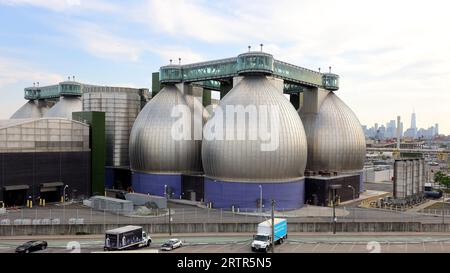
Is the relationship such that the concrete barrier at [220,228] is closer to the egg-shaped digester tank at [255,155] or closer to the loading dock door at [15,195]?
the egg-shaped digester tank at [255,155]

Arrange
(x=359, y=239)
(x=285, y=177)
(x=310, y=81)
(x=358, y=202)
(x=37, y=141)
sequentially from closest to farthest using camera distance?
1. (x=359, y=239)
2. (x=285, y=177)
3. (x=37, y=141)
4. (x=358, y=202)
5. (x=310, y=81)

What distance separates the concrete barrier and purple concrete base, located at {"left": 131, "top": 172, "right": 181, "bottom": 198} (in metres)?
29.3

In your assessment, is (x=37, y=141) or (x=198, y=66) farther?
(x=198, y=66)

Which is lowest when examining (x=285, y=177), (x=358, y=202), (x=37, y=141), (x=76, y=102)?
(x=358, y=202)

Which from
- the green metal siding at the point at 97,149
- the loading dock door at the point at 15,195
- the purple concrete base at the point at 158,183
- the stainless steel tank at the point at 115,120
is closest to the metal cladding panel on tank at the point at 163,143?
the purple concrete base at the point at 158,183

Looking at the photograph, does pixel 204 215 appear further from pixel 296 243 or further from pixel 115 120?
pixel 115 120

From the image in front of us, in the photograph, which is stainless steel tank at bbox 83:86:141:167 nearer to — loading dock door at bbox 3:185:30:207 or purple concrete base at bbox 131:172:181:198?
purple concrete base at bbox 131:172:181:198

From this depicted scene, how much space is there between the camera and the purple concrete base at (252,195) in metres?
68.9

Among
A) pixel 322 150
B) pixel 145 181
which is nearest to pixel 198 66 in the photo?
pixel 145 181

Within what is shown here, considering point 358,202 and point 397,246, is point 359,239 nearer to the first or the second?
point 397,246

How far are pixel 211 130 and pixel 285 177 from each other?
15585 mm

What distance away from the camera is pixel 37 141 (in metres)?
75.4

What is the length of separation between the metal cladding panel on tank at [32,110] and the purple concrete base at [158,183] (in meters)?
67.9

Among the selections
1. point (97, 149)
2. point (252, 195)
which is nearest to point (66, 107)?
point (97, 149)
